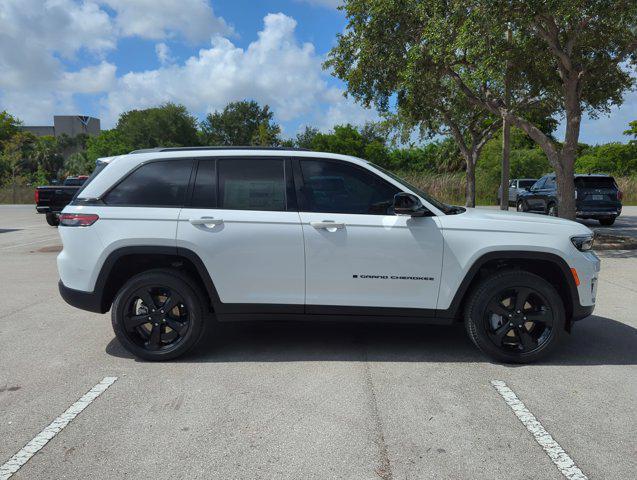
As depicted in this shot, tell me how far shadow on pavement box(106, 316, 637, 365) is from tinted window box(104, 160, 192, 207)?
1440mm

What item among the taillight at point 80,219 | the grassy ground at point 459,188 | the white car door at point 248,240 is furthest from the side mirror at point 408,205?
the grassy ground at point 459,188

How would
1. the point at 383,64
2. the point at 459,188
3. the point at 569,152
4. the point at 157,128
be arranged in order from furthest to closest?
the point at 157,128 → the point at 459,188 → the point at 383,64 → the point at 569,152

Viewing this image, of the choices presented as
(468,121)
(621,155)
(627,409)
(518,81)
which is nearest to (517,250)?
(627,409)

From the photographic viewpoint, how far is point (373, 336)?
5508 millimetres

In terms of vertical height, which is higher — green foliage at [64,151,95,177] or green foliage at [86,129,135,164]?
green foliage at [86,129,135,164]

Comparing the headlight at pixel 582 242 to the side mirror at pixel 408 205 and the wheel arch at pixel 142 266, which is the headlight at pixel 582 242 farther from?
the wheel arch at pixel 142 266

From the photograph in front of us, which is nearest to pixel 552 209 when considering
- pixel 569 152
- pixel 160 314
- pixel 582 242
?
pixel 569 152

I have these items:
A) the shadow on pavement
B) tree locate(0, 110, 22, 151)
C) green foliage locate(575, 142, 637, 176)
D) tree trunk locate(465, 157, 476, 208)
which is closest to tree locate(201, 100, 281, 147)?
tree locate(0, 110, 22, 151)

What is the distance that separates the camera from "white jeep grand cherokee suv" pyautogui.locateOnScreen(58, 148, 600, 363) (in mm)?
4562

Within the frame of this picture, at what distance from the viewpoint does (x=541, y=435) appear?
11.2 feet

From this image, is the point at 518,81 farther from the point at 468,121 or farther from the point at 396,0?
the point at 468,121

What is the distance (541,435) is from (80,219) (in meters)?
3.99

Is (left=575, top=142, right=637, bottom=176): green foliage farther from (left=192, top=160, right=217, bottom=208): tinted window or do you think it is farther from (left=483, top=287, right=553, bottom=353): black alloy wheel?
(left=192, top=160, right=217, bottom=208): tinted window

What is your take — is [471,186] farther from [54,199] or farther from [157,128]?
[157,128]
